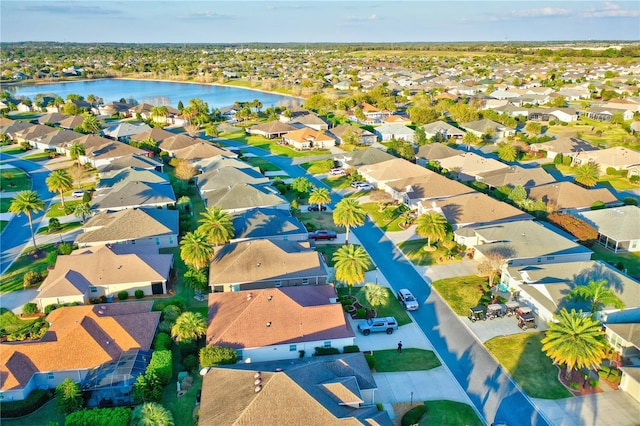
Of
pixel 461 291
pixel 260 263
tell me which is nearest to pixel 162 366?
pixel 260 263

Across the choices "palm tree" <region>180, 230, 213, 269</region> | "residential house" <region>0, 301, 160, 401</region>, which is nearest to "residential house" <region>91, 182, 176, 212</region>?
"palm tree" <region>180, 230, 213, 269</region>

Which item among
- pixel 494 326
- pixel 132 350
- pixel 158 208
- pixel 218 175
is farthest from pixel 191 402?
pixel 218 175

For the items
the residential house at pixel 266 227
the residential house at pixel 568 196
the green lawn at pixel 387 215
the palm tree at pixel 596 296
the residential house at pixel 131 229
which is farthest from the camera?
the residential house at pixel 568 196

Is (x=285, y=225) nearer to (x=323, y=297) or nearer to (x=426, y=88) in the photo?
(x=323, y=297)

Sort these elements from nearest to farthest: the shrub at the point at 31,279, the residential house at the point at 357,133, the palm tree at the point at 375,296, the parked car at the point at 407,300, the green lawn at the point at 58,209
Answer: the palm tree at the point at 375,296 → the parked car at the point at 407,300 → the shrub at the point at 31,279 → the green lawn at the point at 58,209 → the residential house at the point at 357,133

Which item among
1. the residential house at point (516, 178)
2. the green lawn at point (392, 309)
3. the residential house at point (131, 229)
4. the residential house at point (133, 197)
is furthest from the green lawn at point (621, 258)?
the residential house at point (133, 197)

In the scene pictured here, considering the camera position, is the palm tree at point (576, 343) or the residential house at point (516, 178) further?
the residential house at point (516, 178)

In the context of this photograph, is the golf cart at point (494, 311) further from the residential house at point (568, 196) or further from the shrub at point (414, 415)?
the residential house at point (568, 196)
